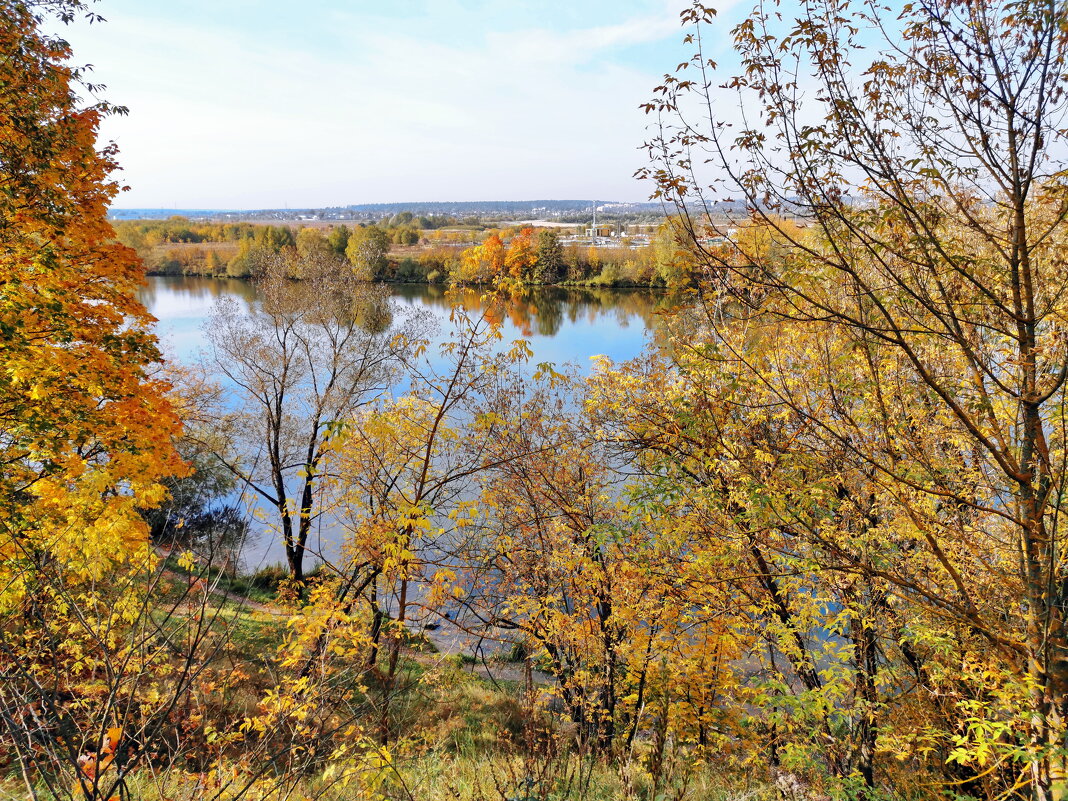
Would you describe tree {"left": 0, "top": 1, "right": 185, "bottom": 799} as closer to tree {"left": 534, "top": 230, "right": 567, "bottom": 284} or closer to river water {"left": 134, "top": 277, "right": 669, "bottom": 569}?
river water {"left": 134, "top": 277, "right": 669, "bottom": 569}

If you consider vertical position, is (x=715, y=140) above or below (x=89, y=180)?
below

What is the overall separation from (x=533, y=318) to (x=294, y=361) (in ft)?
78.9

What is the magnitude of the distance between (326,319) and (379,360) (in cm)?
207

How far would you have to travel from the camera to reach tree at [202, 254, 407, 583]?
56.4 feet

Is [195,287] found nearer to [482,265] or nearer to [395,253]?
[395,253]

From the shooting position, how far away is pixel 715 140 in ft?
A: 13.0

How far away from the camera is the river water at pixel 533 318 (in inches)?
1076

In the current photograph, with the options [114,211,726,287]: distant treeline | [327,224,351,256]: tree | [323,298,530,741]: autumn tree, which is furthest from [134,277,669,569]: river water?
[323,298,530,741]: autumn tree

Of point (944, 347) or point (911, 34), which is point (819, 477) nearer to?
point (944, 347)

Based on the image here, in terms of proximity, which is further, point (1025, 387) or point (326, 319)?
point (326, 319)

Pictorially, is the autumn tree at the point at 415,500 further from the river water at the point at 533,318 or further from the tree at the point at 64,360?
the river water at the point at 533,318

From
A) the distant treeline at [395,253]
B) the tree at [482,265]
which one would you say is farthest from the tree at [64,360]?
the distant treeline at [395,253]

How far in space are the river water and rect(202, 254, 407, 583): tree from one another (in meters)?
2.65

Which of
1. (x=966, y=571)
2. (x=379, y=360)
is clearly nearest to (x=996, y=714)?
(x=966, y=571)
